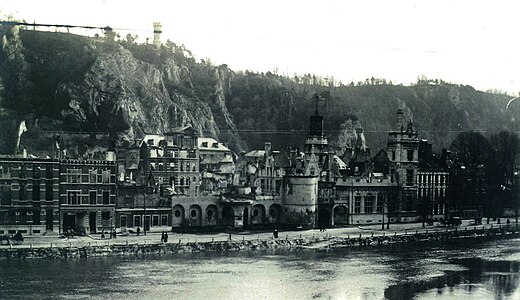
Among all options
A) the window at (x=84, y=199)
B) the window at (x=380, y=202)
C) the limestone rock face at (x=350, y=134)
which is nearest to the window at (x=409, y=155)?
the window at (x=380, y=202)

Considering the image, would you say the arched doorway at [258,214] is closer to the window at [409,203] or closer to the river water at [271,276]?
the river water at [271,276]

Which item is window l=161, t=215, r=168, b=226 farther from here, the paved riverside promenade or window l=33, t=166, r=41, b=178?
window l=33, t=166, r=41, b=178

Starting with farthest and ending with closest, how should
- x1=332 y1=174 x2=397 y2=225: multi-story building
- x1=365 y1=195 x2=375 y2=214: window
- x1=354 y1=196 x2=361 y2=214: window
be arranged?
x1=365 y1=195 x2=375 y2=214: window < x1=354 y1=196 x2=361 y2=214: window < x1=332 y1=174 x2=397 y2=225: multi-story building

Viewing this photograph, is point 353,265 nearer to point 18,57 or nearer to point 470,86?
point 470,86

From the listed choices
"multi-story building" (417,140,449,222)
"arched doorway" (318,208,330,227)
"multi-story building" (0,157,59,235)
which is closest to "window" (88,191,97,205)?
"multi-story building" (0,157,59,235)

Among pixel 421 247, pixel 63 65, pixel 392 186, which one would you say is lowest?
pixel 421 247

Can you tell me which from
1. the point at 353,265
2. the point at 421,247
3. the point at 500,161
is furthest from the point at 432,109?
the point at 353,265

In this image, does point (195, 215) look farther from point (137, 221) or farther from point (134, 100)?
point (134, 100)
